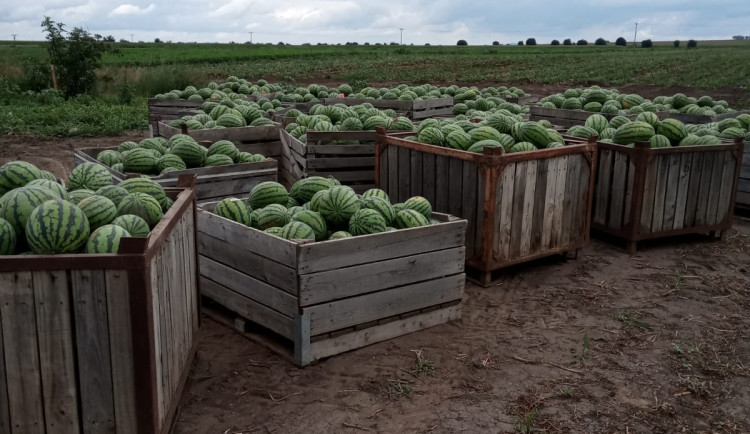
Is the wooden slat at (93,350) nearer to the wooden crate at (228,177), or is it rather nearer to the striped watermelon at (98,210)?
the striped watermelon at (98,210)

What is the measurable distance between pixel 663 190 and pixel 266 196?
15.5ft

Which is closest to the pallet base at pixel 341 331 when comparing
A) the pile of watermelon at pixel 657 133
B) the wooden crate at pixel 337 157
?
the wooden crate at pixel 337 157

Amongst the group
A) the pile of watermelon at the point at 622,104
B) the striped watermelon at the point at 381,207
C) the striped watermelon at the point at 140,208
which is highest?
the pile of watermelon at the point at 622,104

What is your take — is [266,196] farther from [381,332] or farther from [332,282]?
[381,332]

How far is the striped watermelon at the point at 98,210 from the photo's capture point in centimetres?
383

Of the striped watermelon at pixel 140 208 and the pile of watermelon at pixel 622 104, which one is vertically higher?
the pile of watermelon at pixel 622 104

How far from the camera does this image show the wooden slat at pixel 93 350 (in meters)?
3.12

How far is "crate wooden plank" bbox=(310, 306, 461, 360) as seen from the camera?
4.85m

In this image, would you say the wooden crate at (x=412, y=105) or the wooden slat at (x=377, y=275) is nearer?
the wooden slat at (x=377, y=275)

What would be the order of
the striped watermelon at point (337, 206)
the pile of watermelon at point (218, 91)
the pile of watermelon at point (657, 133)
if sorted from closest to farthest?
the striped watermelon at point (337, 206) → the pile of watermelon at point (657, 133) → the pile of watermelon at point (218, 91)

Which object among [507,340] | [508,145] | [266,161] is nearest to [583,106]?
[508,145]

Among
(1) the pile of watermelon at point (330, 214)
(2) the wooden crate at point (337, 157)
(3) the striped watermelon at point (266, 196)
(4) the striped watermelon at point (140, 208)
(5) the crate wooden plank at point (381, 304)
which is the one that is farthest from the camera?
(2) the wooden crate at point (337, 157)

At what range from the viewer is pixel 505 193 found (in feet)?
21.1

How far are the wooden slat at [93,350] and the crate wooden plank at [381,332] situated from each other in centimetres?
177
